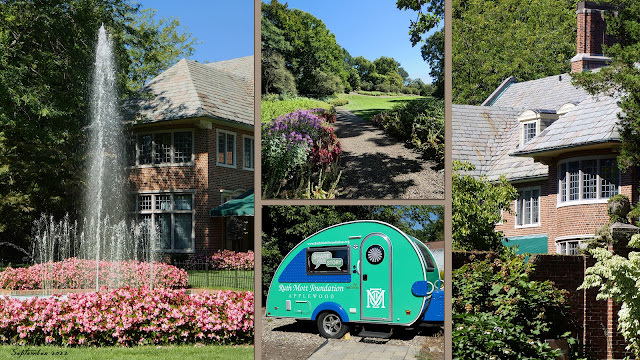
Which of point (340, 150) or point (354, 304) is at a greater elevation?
point (340, 150)

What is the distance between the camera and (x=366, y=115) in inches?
328

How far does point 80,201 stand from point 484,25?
27.8 m

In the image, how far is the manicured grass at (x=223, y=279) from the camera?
10.8m

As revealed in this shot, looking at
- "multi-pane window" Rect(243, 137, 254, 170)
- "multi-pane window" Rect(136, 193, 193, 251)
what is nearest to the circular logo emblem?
"multi-pane window" Rect(243, 137, 254, 170)

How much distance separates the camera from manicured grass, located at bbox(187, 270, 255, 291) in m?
10.8

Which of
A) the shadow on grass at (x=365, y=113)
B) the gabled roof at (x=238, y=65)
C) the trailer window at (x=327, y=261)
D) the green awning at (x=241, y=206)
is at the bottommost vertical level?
the trailer window at (x=327, y=261)

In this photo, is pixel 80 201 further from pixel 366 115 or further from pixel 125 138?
pixel 366 115

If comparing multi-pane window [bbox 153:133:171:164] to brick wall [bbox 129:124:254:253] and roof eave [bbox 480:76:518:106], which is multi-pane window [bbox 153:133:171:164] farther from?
roof eave [bbox 480:76:518:106]

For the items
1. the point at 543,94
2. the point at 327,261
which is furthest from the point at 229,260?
the point at 543,94

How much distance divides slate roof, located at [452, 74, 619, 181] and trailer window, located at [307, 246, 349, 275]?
35.9 feet

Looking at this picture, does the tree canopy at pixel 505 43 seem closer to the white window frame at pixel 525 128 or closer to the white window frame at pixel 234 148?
the white window frame at pixel 525 128

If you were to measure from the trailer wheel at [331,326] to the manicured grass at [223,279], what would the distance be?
286 cm

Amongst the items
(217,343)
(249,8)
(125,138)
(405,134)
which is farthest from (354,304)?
(125,138)

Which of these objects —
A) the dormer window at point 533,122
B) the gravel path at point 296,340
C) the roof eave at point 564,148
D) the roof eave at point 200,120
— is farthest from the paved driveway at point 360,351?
the dormer window at point 533,122
